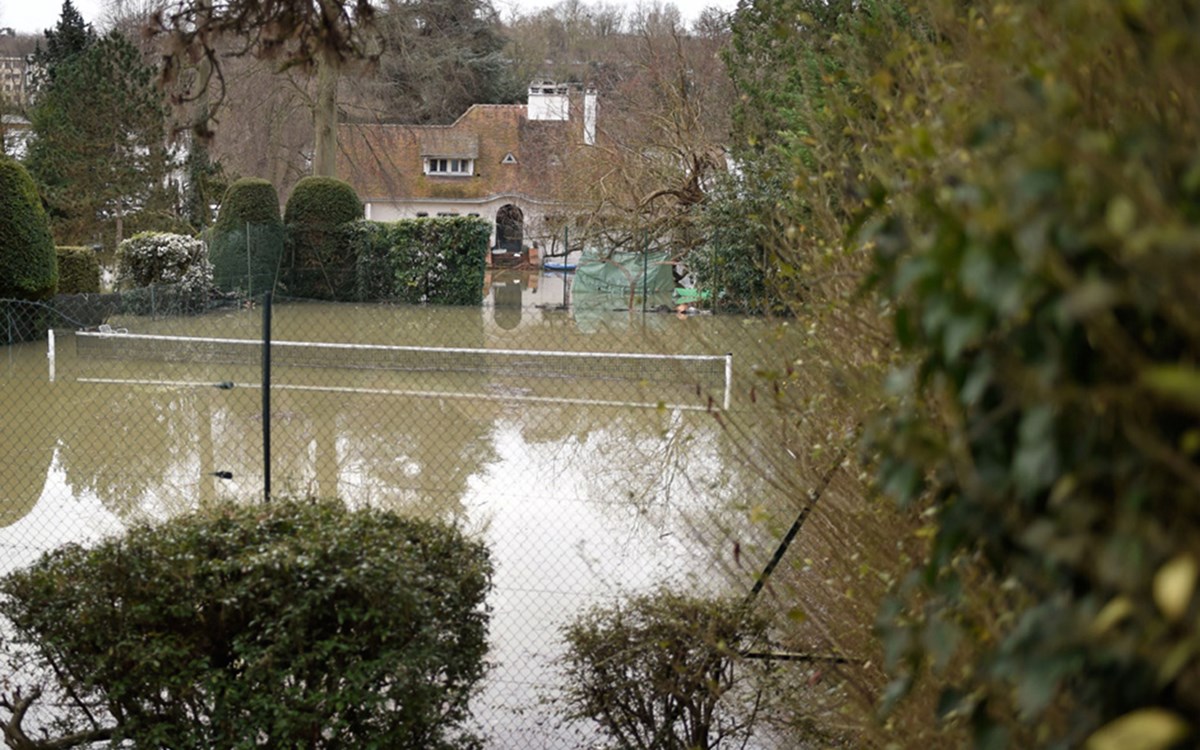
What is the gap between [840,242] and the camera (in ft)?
11.0

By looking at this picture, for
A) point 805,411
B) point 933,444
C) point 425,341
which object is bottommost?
point 425,341

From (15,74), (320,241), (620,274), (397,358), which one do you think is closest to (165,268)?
(320,241)

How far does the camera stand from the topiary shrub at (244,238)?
22578 mm

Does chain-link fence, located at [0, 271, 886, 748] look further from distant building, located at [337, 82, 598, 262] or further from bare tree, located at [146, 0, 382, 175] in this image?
distant building, located at [337, 82, 598, 262]

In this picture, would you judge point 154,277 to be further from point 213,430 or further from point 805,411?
point 805,411

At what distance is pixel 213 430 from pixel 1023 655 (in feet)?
34.1

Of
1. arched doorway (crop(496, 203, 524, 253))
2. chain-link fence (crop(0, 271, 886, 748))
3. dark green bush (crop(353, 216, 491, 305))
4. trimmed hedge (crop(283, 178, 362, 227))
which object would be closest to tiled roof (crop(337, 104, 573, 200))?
arched doorway (crop(496, 203, 524, 253))

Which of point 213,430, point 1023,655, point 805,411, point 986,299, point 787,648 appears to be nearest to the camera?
point 986,299

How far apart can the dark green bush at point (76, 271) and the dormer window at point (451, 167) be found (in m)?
18.2

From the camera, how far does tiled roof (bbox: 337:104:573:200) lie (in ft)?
120

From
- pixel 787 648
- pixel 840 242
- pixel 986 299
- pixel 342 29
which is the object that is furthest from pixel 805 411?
pixel 342 29

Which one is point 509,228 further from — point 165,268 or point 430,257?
point 165,268

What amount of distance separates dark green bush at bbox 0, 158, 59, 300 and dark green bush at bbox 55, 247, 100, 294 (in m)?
2.79

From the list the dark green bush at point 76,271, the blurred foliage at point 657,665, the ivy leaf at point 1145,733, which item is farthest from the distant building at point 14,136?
the ivy leaf at point 1145,733
